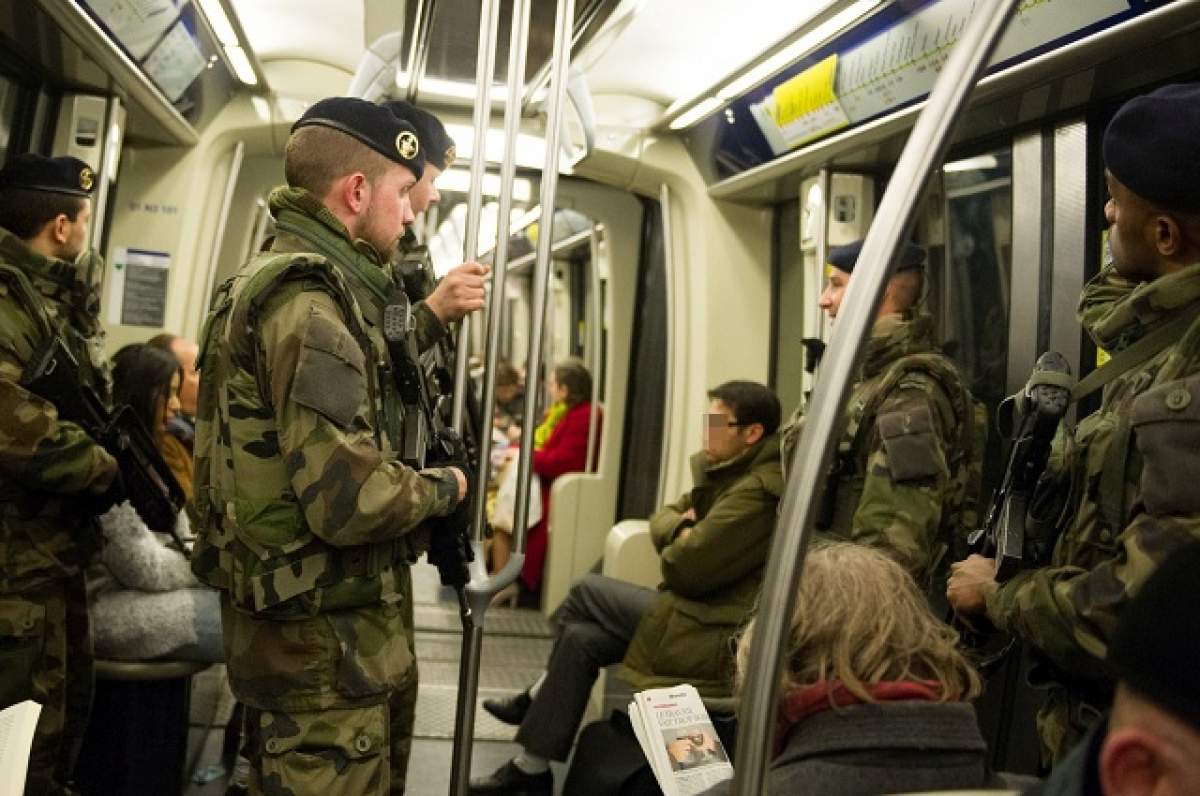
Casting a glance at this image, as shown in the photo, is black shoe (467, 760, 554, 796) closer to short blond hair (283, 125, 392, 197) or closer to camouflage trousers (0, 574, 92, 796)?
camouflage trousers (0, 574, 92, 796)

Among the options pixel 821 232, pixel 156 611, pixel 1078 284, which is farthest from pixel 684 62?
pixel 156 611

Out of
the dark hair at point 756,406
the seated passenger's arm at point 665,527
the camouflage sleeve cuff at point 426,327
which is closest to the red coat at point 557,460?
the seated passenger's arm at point 665,527

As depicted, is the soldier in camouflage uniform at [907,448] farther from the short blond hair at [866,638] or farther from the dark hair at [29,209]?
the dark hair at [29,209]

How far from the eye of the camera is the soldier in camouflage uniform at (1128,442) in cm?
169

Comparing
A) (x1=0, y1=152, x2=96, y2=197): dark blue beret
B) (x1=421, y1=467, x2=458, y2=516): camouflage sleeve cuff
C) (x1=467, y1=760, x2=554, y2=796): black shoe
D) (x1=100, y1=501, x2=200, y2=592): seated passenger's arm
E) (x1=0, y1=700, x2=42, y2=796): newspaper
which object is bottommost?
(x1=467, y1=760, x2=554, y2=796): black shoe

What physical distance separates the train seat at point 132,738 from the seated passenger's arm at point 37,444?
68 cm

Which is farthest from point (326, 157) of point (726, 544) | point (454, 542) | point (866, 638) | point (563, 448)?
point (563, 448)

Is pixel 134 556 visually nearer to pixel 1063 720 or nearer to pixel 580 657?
pixel 580 657

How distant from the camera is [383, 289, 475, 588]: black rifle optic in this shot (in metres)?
2.35

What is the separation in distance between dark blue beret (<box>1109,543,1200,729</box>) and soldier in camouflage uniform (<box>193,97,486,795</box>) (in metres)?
1.49

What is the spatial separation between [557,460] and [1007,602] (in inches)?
201

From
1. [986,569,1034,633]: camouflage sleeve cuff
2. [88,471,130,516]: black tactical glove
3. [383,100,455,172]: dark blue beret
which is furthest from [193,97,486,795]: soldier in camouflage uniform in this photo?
[986,569,1034,633]: camouflage sleeve cuff

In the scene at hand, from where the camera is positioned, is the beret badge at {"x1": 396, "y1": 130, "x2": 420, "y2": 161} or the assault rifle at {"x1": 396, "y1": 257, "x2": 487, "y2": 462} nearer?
the beret badge at {"x1": 396, "y1": 130, "x2": 420, "y2": 161}

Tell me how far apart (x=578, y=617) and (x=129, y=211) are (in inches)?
108
